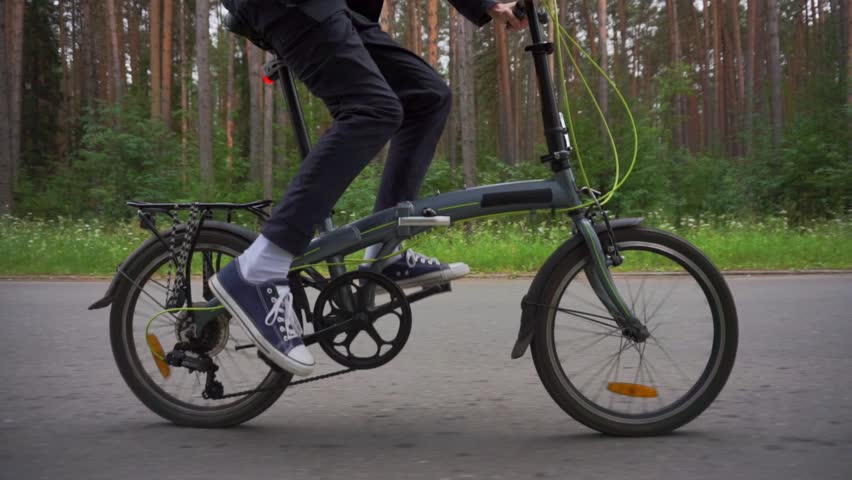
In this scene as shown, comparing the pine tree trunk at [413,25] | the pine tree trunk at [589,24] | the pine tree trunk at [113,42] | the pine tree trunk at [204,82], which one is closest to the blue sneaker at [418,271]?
the pine tree trunk at [204,82]

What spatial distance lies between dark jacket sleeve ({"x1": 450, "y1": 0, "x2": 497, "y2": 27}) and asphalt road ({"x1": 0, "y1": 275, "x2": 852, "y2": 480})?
4.99 ft

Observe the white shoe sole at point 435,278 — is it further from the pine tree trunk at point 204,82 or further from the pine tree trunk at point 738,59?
the pine tree trunk at point 738,59

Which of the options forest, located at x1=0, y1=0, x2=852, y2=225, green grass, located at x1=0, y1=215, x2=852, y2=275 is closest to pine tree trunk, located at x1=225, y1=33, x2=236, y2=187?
forest, located at x1=0, y1=0, x2=852, y2=225

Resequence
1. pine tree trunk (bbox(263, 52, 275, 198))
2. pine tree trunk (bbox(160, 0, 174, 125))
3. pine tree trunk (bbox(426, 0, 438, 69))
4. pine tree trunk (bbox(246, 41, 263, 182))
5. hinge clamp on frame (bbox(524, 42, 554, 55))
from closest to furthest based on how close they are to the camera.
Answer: hinge clamp on frame (bbox(524, 42, 554, 55))
pine tree trunk (bbox(263, 52, 275, 198))
pine tree trunk (bbox(426, 0, 438, 69))
pine tree trunk (bbox(246, 41, 263, 182))
pine tree trunk (bbox(160, 0, 174, 125))

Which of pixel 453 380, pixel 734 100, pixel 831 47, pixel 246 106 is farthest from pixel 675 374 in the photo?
pixel 734 100

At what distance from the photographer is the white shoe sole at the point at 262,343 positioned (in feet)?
8.45

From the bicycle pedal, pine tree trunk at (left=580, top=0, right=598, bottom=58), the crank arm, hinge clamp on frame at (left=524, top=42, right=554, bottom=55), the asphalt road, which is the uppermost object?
pine tree trunk at (left=580, top=0, right=598, bottom=58)

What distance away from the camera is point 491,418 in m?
2.99

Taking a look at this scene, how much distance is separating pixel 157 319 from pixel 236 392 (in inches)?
15.7

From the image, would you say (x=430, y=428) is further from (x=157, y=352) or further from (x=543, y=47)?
(x=543, y=47)

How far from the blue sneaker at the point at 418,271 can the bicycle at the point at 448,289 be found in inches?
1.5

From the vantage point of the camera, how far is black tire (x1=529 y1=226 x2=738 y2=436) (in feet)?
8.86

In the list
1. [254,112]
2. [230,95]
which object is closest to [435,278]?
[254,112]

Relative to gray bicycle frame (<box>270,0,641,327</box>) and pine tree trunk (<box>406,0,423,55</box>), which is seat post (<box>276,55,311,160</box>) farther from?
pine tree trunk (<box>406,0,423,55</box>)
